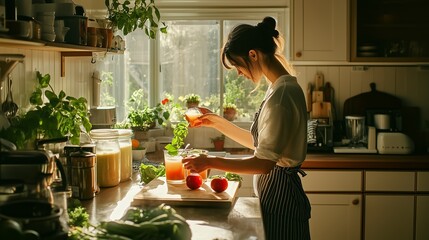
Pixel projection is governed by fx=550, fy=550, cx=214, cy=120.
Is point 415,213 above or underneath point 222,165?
underneath

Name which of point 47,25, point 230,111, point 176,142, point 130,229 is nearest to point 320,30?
point 230,111

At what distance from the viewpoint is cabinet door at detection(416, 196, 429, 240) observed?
12.1 feet

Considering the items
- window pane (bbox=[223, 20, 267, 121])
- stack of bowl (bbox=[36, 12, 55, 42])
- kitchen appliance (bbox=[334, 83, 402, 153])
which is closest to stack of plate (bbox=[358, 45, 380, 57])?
kitchen appliance (bbox=[334, 83, 402, 153])

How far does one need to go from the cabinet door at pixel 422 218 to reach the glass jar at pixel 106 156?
7.21ft

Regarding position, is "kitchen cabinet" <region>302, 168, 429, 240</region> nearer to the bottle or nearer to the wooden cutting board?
the wooden cutting board

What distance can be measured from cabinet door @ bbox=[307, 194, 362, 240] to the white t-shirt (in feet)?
4.93

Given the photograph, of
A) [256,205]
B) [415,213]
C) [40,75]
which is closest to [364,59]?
[415,213]

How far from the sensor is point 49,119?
2090 millimetres

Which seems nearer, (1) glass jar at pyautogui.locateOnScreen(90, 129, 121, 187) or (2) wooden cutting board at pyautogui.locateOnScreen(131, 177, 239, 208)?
(2) wooden cutting board at pyautogui.locateOnScreen(131, 177, 239, 208)

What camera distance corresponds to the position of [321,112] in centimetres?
418

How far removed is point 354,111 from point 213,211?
2477mm

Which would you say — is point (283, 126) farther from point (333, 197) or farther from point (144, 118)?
point (144, 118)

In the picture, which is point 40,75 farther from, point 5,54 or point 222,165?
point 222,165

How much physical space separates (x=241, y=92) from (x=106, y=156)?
211 cm
